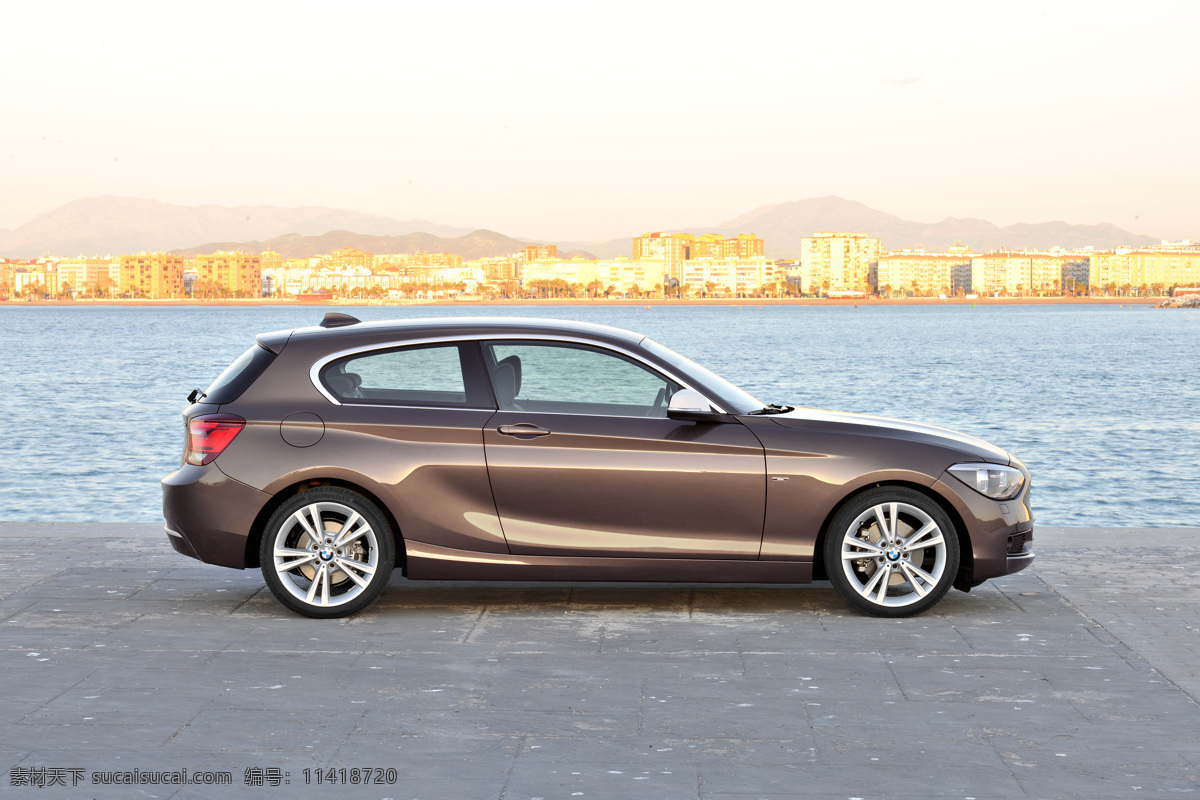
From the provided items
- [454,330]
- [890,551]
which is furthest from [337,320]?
[890,551]

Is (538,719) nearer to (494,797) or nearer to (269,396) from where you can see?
(494,797)

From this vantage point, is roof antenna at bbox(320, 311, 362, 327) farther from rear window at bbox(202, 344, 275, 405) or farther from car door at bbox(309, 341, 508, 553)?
car door at bbox(309, 341, 508, 553)

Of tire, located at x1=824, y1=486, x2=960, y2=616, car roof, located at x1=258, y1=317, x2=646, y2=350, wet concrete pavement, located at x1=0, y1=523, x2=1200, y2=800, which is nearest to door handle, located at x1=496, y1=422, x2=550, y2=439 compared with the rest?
car roof, located at x1=258, y1=317, x2=646, y2=350

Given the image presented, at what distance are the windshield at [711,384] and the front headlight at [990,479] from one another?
1084 mm

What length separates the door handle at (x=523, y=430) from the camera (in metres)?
6.37

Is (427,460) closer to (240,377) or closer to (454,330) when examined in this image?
(454,330)

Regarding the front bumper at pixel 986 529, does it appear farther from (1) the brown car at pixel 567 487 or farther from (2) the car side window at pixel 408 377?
(2) the car side window at pixel 408 377

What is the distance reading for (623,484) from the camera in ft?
20.7

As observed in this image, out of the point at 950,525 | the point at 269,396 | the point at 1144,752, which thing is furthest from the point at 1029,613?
the point at 269,396

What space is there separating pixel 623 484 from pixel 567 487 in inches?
11.1

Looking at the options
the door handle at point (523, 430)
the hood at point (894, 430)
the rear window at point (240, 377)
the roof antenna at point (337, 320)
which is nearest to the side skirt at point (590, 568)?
the door handle at point (523, 430)

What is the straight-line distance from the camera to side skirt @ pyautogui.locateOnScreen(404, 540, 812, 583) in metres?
6.37

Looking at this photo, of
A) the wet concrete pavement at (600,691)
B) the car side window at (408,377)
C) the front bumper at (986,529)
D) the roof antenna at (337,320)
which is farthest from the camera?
the roof antenna at (337,320)

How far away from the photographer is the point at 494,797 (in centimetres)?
382
